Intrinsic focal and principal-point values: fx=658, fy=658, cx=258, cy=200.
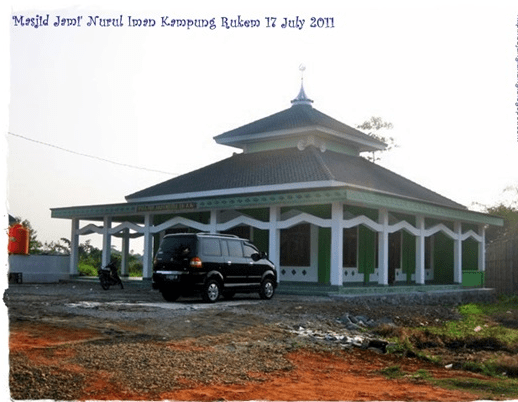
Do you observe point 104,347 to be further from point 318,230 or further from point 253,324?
point 318,230

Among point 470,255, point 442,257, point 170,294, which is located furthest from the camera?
point 470,255

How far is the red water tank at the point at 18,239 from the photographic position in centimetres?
1000

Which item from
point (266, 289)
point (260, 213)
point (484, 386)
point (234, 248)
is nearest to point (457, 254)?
point (260, 213)

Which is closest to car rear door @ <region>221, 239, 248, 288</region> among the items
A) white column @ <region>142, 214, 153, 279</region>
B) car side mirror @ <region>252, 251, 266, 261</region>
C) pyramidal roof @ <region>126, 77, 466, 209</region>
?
car side mirror @ <region>252, 251, 266, 261</region>

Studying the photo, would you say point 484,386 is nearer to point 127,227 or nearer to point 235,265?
point 235,265

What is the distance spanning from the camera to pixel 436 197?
1199 inches

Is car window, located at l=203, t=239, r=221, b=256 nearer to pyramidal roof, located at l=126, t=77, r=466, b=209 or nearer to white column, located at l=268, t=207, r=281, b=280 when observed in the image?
white column, located at l=268, t=207, r=281, b=280

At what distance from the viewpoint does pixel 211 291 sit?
16547 millimetres

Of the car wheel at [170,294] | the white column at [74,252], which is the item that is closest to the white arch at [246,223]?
the car wheel at [170,294]

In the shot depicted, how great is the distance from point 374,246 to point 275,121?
24.7ft

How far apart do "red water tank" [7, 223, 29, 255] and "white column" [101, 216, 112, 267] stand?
Result: 16537 mm

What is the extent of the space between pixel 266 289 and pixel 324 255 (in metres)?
5.54

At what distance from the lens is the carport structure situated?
2117cm

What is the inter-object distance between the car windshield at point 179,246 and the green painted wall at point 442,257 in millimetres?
16687
